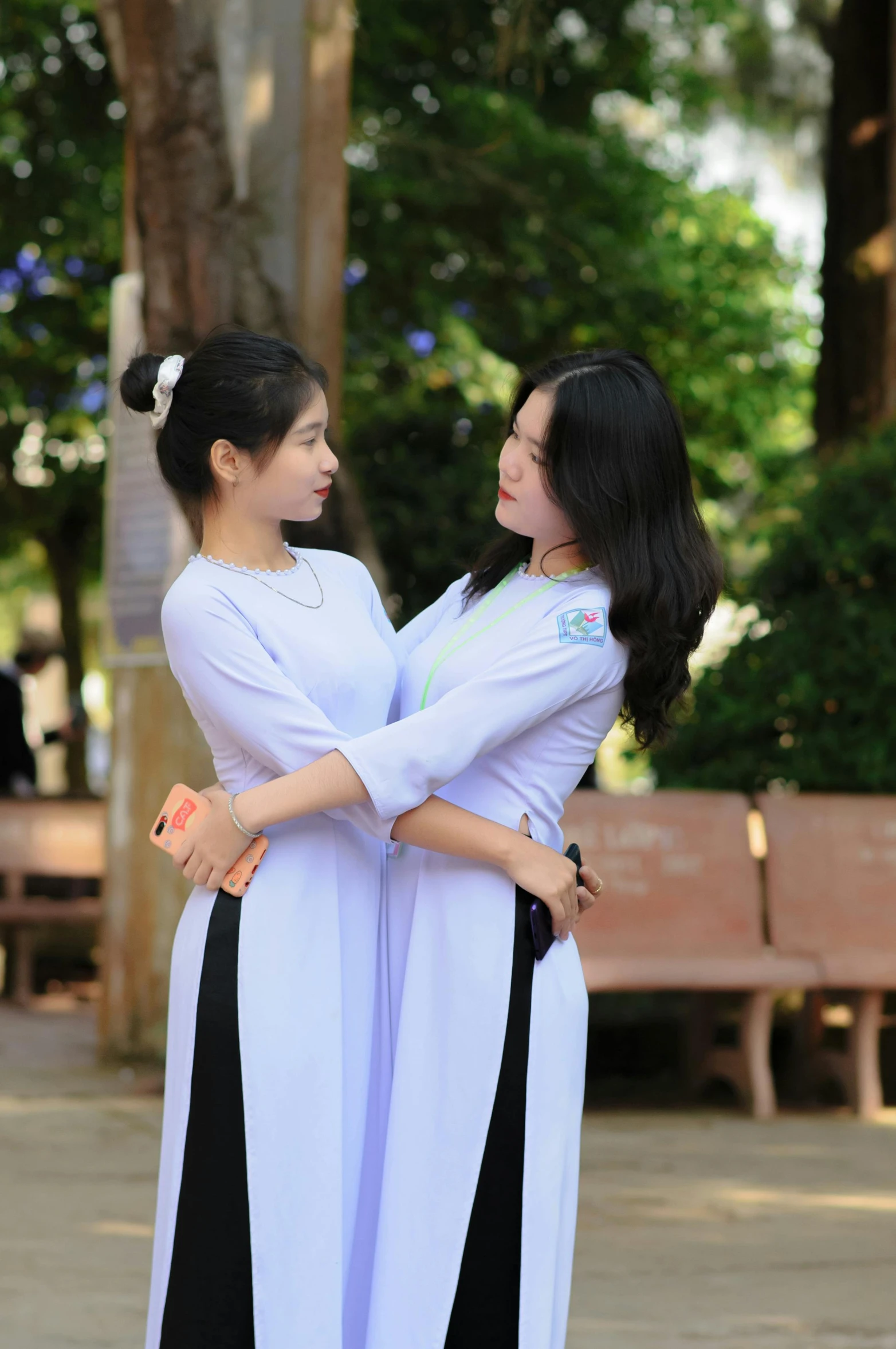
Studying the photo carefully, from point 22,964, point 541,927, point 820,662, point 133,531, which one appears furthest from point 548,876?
point 22,964

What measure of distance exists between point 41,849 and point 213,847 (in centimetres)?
673

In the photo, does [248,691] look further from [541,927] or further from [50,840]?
[50,840]

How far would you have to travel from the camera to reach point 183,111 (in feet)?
19.1

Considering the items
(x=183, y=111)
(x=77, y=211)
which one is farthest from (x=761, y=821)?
(x=77, y=211)

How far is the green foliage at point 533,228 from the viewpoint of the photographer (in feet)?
37.4

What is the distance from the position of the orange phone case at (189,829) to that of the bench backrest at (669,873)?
143 inches

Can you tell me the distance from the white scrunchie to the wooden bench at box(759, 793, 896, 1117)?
4.13 metres

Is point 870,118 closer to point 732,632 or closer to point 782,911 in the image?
point 732,632

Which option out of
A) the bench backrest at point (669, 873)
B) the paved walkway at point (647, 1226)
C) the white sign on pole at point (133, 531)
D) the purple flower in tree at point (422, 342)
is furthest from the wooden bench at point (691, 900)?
the purple flower in tree at point (422, 342)

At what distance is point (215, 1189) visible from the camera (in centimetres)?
241

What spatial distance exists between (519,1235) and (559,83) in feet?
38.5

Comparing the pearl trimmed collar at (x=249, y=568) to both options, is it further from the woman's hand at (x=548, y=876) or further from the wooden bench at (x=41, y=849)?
the wooden bench at (x=41, y=849)

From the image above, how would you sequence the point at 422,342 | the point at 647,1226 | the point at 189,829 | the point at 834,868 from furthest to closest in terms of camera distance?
the point at 422,342, the point at 834,868, the point at 647,1226, the point at 189,829

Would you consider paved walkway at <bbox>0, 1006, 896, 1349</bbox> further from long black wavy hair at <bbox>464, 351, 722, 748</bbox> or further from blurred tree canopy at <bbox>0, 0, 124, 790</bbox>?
blurred tree canopy at <bbox>0, 0, 124, 790</bbox>
